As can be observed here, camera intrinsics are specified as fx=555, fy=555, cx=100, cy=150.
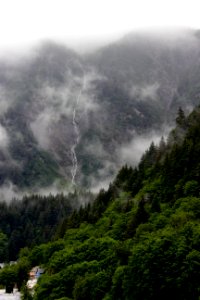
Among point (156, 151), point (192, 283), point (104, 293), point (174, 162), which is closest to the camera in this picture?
point (192, 283)

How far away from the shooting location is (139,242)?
95625mm

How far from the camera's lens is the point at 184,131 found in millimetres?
180375

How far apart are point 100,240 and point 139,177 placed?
55981 mm

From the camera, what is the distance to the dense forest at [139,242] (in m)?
81.0

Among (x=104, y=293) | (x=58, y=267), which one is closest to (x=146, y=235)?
(x=104, y=293)

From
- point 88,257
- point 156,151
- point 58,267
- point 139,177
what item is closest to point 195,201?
point 88,257

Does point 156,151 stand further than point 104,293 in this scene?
Yes

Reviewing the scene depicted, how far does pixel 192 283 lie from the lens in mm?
76625

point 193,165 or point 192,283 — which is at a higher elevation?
point 193,165

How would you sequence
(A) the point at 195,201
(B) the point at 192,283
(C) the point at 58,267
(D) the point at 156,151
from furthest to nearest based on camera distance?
1. (D) the point at 156,151
2. (C) the point at 58,267
3. (A) the point at 195,201
4. (B) the point at 192,283

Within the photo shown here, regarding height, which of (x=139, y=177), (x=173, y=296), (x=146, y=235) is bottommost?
(x=173, y=296)

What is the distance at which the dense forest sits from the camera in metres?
81.0

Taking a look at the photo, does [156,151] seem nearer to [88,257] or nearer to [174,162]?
[174,162]

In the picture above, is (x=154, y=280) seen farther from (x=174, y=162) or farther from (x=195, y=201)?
(x=174, y=162)
